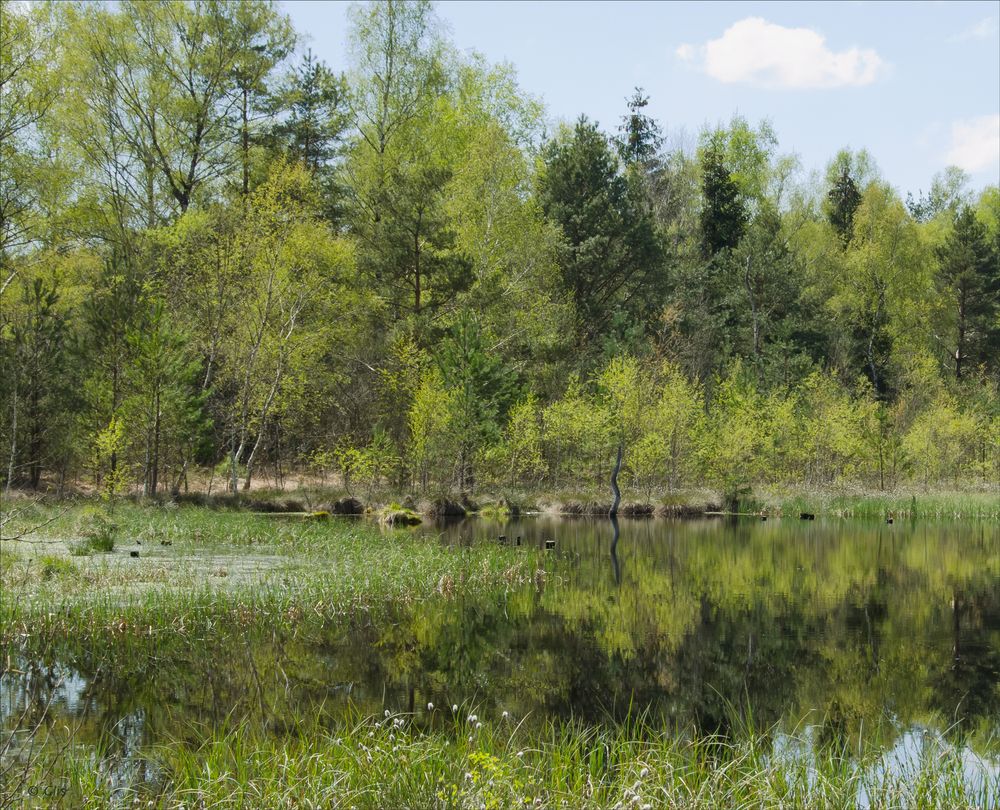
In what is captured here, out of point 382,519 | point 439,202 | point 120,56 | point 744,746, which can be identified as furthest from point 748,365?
point 744,746

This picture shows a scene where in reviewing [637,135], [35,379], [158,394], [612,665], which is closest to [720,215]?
[637,135]

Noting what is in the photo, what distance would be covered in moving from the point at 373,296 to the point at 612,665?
93.0ft

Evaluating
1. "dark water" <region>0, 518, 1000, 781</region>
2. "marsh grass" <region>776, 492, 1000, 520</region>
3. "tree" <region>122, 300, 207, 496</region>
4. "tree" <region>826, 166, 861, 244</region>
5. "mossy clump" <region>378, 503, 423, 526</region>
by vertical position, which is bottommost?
"dark water" <region>0, 518, 1000, 781</region>

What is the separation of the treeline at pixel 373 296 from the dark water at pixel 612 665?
17.3 metres

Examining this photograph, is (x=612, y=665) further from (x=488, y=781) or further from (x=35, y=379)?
(x=35, y=379)

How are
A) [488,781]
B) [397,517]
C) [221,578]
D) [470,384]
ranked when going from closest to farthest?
[488,781] → [221,578] → [397,517] → [470,384]

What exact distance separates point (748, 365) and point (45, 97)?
3537 centimetres

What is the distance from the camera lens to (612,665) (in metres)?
11.6

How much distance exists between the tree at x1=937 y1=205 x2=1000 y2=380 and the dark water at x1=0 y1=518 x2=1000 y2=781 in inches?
1635

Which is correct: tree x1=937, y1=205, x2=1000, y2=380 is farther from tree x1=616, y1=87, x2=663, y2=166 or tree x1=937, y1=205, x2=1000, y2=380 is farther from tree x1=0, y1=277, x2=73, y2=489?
tree x1=0, y1=277, x2=73, y2=489

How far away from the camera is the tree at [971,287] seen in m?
55.1

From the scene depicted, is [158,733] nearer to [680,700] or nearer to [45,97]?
[680,700]

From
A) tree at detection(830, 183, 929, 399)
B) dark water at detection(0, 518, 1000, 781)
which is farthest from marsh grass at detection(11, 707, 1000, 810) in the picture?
tree at detection(830, 183, 929, 399)

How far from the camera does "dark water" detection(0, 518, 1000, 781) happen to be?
928cm
